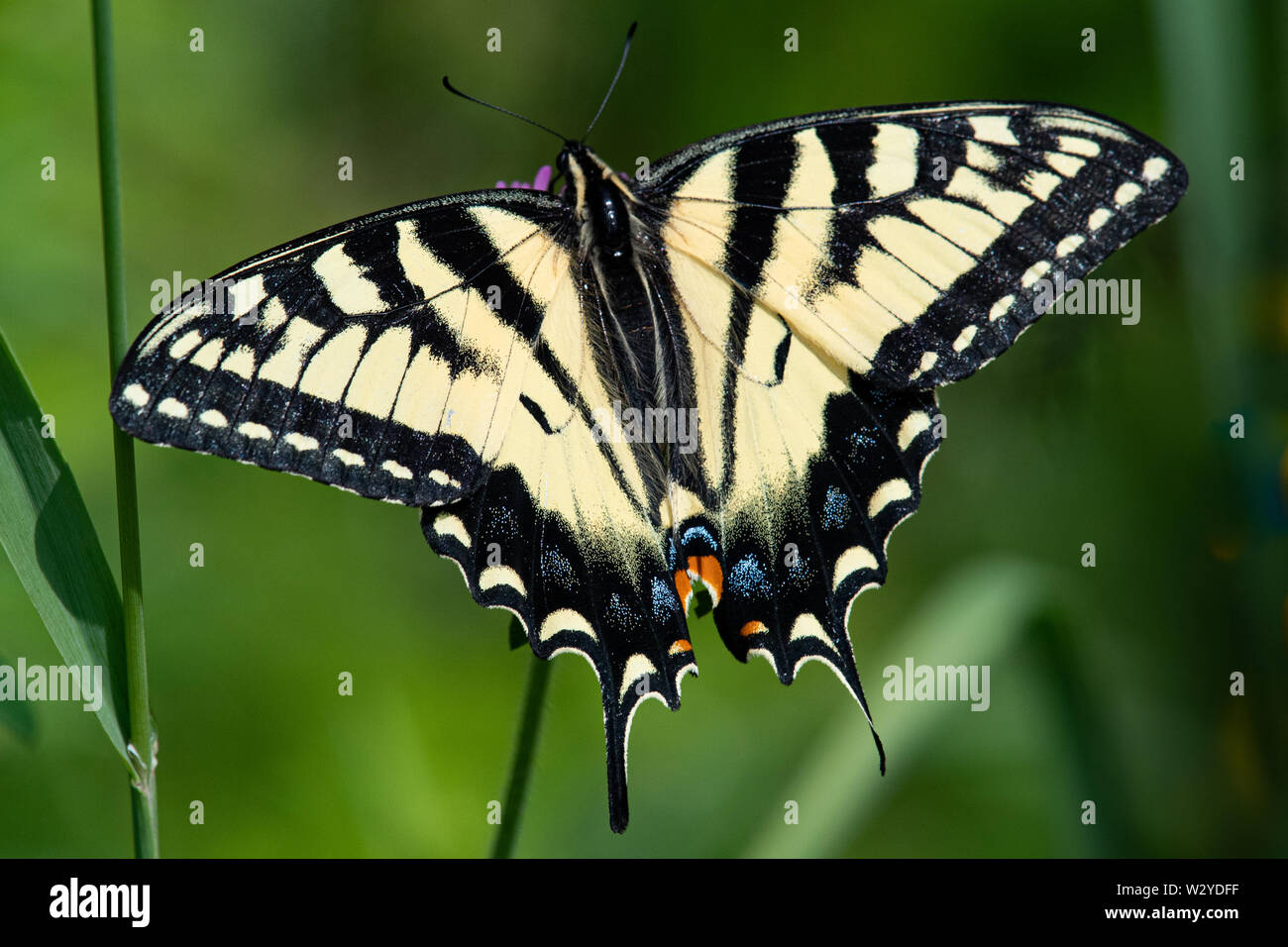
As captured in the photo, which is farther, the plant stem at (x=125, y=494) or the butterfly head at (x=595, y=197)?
the butterfly head at (x=595, y=197)

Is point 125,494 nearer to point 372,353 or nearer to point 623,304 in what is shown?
point 372,353

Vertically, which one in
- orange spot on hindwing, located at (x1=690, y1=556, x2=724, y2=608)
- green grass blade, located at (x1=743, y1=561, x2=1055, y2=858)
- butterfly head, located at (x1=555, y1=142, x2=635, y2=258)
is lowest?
green grass blade, located at (x1=743, y1=561, x2=1055, y2=858)

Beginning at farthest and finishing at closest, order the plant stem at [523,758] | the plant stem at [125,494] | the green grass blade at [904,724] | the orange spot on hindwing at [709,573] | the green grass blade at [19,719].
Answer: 1. the green grass blade at [904,724]
2. the orange spot on hindwing at [709,573]
3. the plant stem at [523,758]
4. the green grass blade at [19,719]
5. the plant stem at [125,494]

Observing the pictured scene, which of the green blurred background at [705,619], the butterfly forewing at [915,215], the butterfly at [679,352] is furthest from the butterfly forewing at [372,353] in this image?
the green blurred background at [705,619]

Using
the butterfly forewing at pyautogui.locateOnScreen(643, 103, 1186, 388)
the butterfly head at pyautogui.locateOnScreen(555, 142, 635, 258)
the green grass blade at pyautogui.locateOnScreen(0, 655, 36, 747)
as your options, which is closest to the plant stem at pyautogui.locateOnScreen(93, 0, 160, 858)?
the green grass blade at pyautogui.locateOnScreen(0, 655, 36, 747)

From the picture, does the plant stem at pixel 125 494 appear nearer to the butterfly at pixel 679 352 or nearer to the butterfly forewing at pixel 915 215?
the butterfly at pixel 679 352

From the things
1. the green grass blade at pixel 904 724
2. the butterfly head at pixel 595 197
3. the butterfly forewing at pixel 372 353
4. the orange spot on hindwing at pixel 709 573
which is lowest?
the green grass blade at pixel 904 724

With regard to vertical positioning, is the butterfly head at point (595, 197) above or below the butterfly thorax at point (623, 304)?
above

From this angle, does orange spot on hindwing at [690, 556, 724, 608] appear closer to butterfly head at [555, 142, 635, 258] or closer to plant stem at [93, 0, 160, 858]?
butterfly head at [555, 142, 635, 258]
